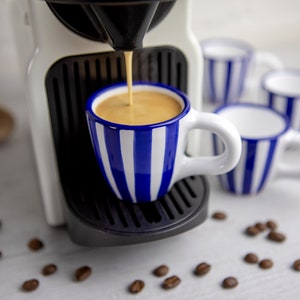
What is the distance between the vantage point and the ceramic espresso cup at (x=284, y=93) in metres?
0.57

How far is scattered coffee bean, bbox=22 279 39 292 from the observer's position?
15.9 inches

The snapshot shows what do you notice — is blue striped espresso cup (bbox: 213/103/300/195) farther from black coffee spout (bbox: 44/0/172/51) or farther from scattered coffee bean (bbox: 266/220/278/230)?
black coffee spout (bbox: 44/0/172/51)

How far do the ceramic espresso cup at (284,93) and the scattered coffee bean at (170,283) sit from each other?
275mm

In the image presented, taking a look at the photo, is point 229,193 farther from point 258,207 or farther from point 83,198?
point 83,198

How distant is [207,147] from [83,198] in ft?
0.70

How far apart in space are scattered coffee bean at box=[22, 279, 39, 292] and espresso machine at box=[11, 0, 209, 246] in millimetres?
49

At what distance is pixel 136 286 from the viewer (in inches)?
15.8

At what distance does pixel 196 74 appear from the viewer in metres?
0.44

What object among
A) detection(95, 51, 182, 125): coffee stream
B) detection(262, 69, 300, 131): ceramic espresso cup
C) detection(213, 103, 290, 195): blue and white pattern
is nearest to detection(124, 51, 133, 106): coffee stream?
detection(95, 51, 182, 125): coffee stream

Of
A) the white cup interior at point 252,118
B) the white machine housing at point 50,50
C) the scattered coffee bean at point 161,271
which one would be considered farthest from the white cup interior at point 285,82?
the scattered coffee bean at point 161,271

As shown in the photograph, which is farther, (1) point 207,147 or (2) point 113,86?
(1) point 207,147

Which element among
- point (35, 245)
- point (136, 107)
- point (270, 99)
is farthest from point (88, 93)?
point (270, 99)

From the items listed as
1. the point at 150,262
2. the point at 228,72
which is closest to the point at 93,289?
the point at 150,262

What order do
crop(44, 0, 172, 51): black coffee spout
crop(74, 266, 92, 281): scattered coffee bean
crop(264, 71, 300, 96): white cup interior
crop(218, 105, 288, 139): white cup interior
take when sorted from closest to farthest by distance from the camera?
crop(44, 0, 172, 51): black coffee spout → crop(74, 266, 92, 281): scattered coffee bean → crop(218, 105, 288, 139): white cup interior → crop(264, 71, 300, 96): white cup interior
